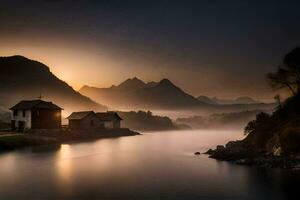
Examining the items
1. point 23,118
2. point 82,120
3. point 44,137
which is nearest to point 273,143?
point 44,137

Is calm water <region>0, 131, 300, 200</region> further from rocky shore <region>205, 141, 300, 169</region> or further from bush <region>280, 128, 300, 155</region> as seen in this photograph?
bush <region>280, 128, 300, 155</region>

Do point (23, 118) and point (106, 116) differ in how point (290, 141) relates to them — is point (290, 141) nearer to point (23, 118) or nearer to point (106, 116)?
point (23, 118)

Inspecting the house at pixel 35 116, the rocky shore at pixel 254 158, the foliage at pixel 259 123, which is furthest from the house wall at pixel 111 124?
the foliage at pixel 259 123

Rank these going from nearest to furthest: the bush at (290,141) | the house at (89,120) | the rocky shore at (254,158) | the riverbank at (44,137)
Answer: the rocky shore at (254,158) < the bush at (290,141) < the riverbank at (44,137) < the house at (89,120)

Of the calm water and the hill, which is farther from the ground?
the hill

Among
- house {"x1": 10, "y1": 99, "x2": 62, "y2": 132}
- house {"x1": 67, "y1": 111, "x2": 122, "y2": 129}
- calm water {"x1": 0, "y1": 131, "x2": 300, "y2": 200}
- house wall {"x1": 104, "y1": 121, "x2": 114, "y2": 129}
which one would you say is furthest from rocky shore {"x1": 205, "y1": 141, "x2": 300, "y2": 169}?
house wall {"x1": 104, "y1": 121, "x2": 114, "y2": 129}

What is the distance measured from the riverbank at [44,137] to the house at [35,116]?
12.2 ft

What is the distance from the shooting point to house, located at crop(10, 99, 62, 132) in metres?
103

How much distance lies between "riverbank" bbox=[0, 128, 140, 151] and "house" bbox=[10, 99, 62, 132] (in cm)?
372

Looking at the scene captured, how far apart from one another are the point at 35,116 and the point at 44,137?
9880mm

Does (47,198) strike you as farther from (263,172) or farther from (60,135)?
(60,135)

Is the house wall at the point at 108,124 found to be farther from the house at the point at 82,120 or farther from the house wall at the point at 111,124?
the house at the point at 82,120

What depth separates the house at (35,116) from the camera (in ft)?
338

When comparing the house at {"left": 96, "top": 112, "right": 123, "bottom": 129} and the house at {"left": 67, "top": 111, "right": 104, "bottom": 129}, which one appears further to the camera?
the house at {"left": 96, "top": 112, "right": 123, "bottom": 129}
